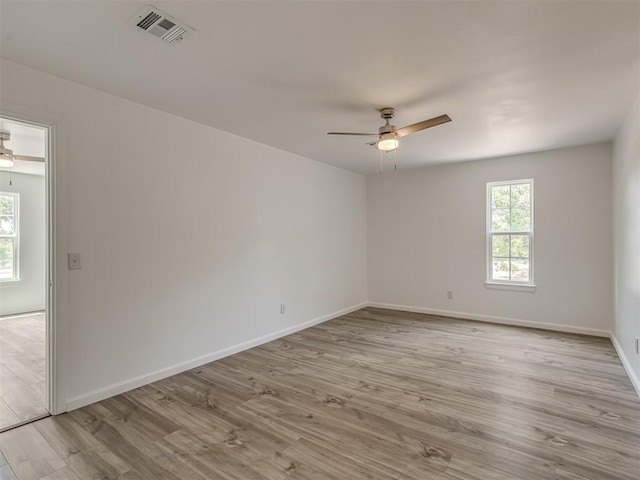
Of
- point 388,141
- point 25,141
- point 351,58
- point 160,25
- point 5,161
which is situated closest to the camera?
point 160,25

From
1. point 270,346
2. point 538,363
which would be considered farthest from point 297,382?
point 538,363

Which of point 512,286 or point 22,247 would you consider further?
point 22,247

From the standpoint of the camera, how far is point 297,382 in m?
3.08

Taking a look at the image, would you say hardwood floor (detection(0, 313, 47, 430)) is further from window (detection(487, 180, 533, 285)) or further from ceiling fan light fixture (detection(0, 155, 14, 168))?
window (detection(487, 180, 533, 285))

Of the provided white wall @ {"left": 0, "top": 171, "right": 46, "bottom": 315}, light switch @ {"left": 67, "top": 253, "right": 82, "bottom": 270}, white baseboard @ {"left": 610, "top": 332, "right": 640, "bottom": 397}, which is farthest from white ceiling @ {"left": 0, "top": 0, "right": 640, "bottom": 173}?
white wall @ {"left": 0, "top": 171, "right": 46, "bottom": 315}

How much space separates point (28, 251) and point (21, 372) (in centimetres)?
385

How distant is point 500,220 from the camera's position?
521cm

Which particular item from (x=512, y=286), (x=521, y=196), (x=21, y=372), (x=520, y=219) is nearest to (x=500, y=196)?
(x=521, y=196)

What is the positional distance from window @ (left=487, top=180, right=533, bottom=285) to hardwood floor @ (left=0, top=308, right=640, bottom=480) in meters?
1.53

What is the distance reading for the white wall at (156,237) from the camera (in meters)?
2.57

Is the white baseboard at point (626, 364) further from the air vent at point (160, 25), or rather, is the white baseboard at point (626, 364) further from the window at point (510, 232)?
the air vent at point (160, 25)

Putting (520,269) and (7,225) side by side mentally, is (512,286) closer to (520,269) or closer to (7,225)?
(520,269)

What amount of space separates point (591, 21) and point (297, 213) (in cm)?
360

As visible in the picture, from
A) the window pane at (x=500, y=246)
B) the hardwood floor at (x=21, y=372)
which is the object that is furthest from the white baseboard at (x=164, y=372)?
the window pane at (x=500, y=246)
